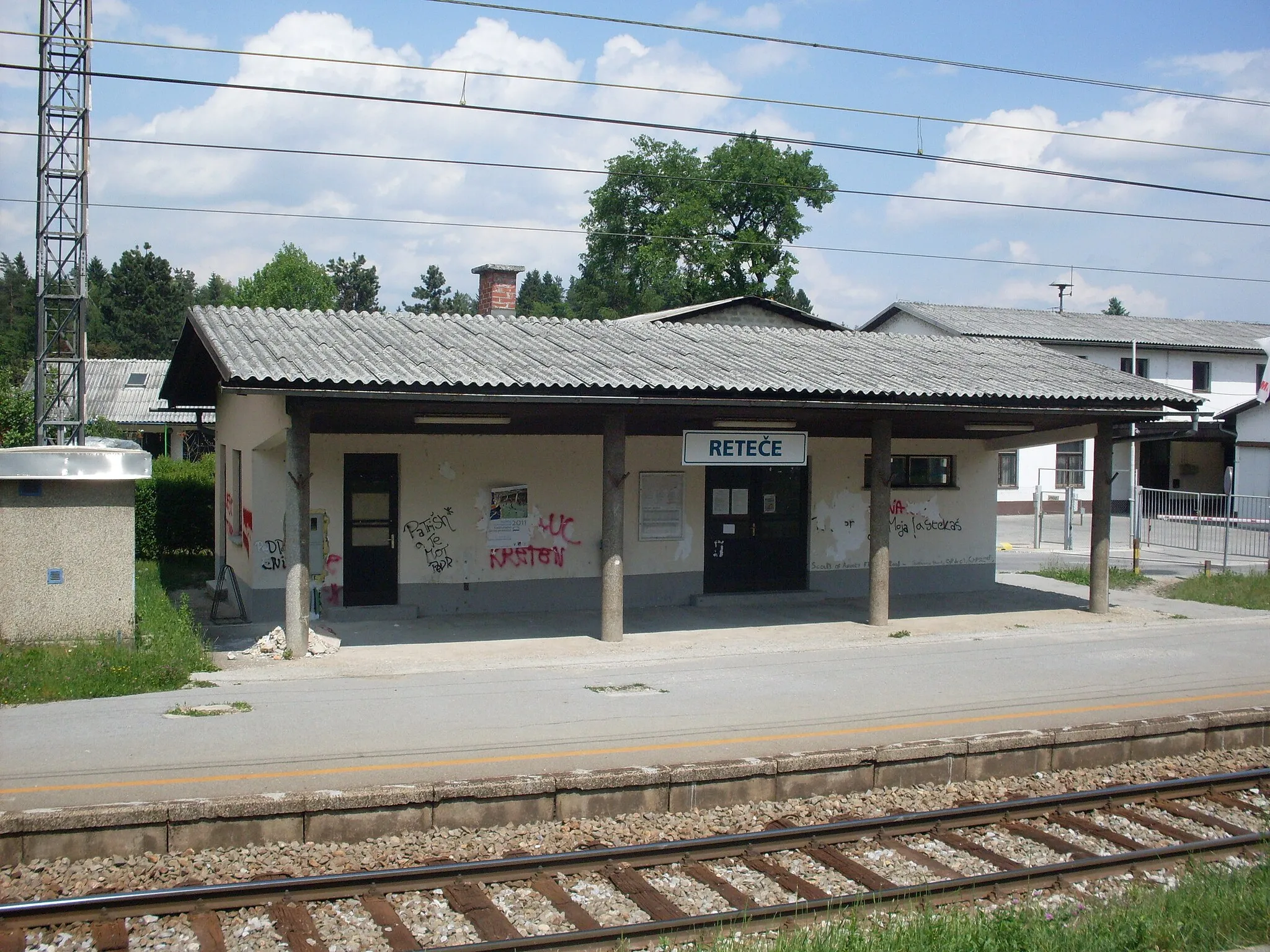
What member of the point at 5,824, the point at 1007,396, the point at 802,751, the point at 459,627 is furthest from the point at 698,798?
the point at 1007,396

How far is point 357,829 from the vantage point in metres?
6.83

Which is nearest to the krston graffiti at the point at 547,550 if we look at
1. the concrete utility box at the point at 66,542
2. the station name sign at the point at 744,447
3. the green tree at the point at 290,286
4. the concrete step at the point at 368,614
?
the concrete step at the point at 368,614

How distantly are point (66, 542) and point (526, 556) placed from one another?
5875 mm

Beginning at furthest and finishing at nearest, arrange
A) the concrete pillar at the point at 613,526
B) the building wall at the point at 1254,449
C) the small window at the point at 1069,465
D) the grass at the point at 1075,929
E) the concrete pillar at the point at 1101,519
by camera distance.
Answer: the small window at the point at 1069,465, the building wall at the point at 1254,449, the concrete pillar at the point at 1101,519, the concrete pillar at the point at 613,526, the grass at the point at 1075,929

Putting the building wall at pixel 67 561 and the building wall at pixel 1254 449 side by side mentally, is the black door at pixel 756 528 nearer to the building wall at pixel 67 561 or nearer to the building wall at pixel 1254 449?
the building wall at pixel 67 561

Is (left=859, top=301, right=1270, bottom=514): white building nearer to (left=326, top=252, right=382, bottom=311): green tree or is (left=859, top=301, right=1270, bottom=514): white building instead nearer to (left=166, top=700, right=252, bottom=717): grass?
(left=166, top=700, right=252, bottom=717): grass

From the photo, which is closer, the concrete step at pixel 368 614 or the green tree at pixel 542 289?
the concrete step at pixel 368 614

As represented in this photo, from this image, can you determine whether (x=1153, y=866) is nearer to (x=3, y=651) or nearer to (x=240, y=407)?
(x=3, y=651)

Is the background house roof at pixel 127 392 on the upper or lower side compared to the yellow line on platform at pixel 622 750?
upper

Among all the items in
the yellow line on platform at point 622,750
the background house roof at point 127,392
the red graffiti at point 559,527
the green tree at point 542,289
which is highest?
the green tree at point 542,289

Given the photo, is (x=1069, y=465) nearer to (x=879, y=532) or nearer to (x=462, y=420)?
(x=879, y=532)

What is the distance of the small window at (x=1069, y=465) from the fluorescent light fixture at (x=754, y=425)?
27865 mm

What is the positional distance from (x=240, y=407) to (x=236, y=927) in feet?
38.7

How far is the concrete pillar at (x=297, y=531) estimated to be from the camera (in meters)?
11.9
